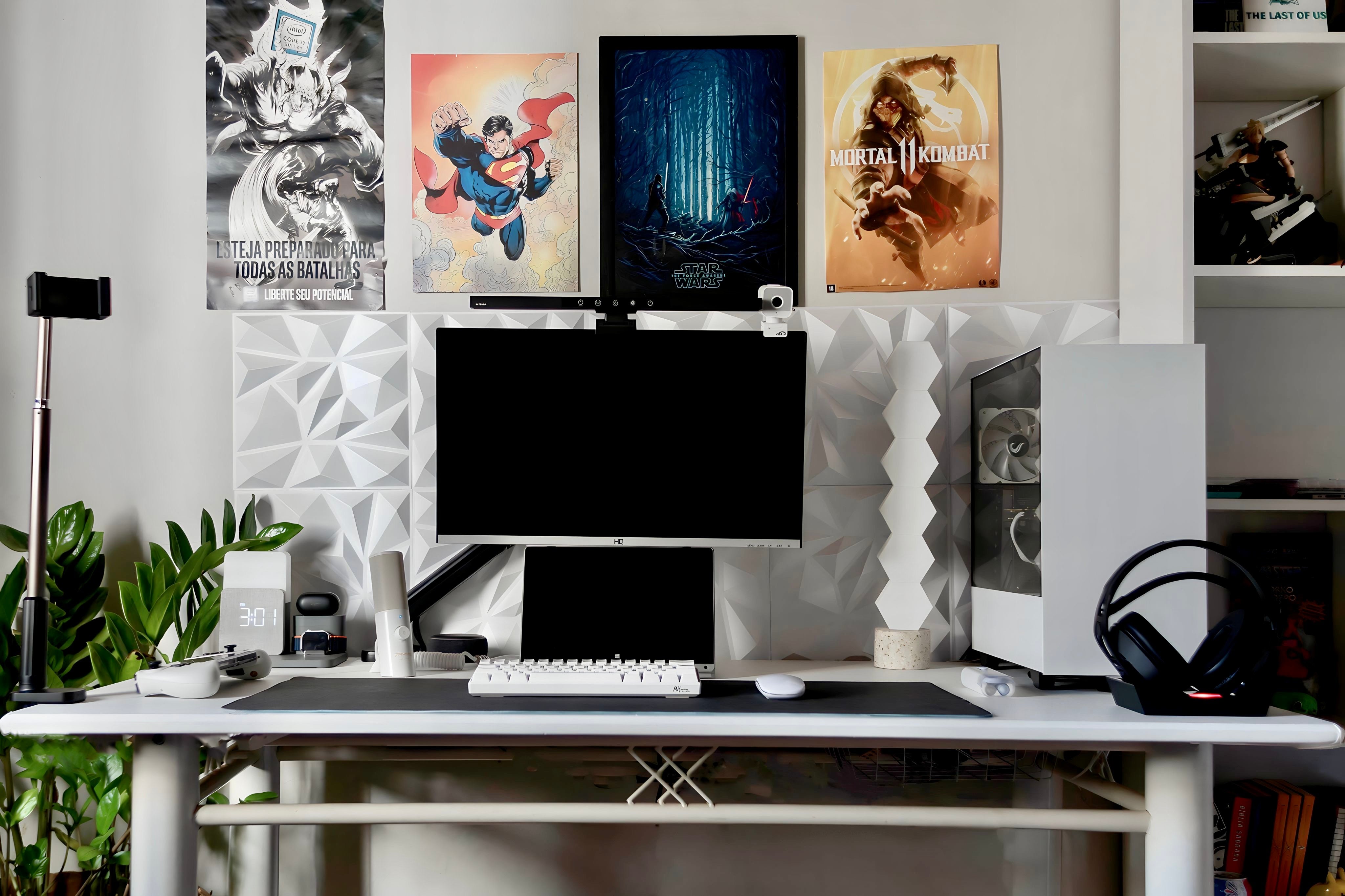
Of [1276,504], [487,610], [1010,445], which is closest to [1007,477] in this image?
[1010,445]

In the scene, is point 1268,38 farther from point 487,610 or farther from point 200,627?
point 200,627

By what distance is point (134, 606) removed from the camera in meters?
1.60

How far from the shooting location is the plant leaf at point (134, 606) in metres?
1.59

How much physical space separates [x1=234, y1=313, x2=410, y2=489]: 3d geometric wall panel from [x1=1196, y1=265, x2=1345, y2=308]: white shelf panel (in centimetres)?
174

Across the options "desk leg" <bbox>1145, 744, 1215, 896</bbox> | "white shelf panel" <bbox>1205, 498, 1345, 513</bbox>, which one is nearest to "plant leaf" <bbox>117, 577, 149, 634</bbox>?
"desk leg" <bbox>1145, 744, 1215, 896</bbox>

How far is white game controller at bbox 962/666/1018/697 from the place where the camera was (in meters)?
1.35

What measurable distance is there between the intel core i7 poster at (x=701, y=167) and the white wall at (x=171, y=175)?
53mm

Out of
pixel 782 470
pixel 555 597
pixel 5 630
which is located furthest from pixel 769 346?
pixel 5 630

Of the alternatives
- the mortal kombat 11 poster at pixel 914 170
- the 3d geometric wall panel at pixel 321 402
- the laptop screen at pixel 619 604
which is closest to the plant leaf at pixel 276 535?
the 3d geometric wall panel at pixel 321 402

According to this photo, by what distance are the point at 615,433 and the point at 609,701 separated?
1.71 ft

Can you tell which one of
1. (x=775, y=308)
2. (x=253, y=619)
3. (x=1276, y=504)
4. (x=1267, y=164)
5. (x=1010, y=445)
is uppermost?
(x=1267, y=164)

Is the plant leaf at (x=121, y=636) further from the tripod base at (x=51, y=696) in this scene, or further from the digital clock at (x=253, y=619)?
the tripod base at (x=51, y=696)

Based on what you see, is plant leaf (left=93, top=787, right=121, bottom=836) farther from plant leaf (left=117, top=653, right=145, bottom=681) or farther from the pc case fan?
the pc case fan

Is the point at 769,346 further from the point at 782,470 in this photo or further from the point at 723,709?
the point at 723,709
